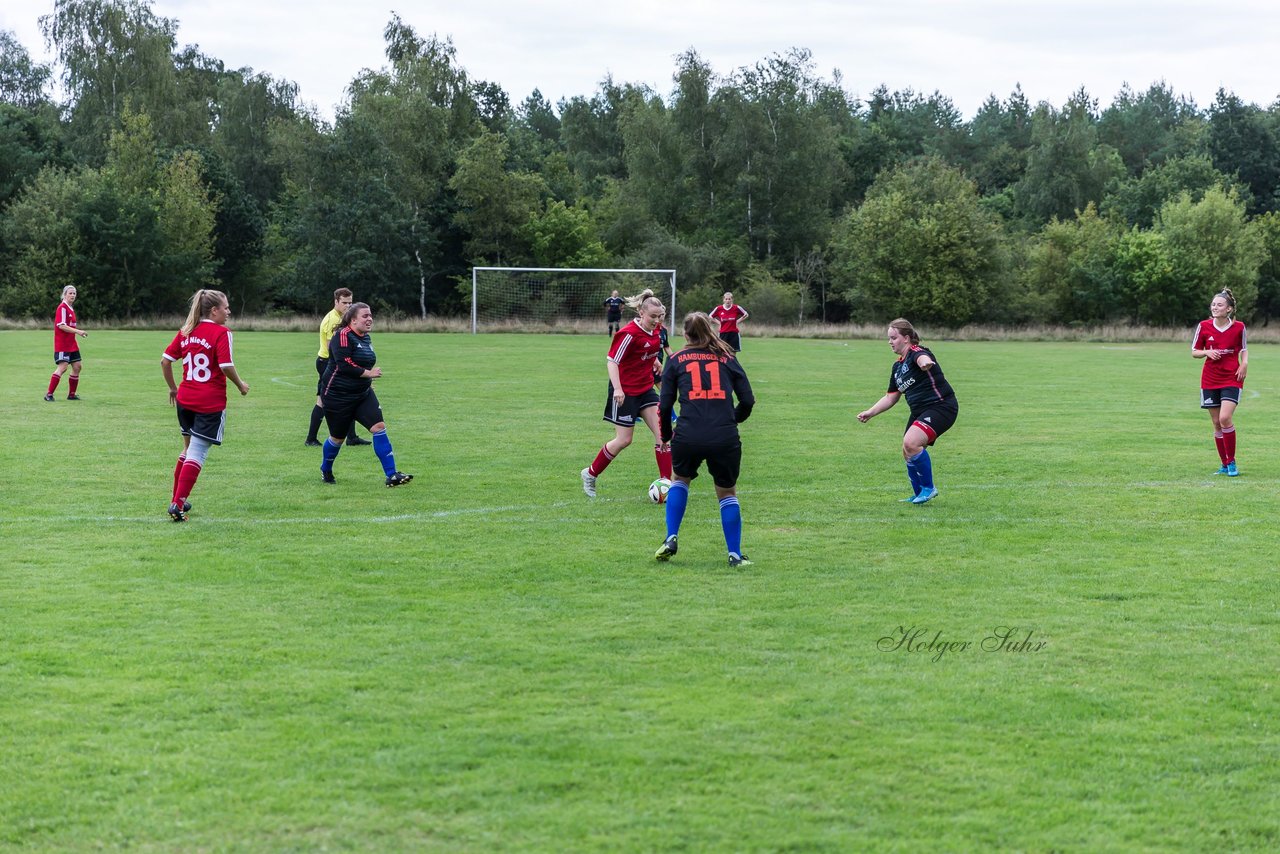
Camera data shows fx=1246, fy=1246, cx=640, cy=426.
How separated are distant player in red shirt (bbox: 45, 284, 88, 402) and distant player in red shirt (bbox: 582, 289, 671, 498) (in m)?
11.4

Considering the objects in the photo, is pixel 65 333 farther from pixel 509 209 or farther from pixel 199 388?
pixel 509 209

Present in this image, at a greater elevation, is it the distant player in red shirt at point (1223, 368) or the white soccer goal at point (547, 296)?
the white soccer goal at point (547, 296)

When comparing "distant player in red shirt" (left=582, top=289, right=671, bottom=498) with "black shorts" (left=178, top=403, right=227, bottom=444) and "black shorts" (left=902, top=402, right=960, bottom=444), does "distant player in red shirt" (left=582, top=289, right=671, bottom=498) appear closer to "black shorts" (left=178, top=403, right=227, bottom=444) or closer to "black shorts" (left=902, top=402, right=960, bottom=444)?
"black shorts" (left=902, top=402, right=960, bottom=444)

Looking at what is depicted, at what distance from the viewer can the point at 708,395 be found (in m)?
8.62

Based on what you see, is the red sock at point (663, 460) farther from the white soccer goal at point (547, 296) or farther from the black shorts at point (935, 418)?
the white soccer goal at point (547, 296)

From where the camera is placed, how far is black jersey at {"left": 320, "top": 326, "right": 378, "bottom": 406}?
12070 mm

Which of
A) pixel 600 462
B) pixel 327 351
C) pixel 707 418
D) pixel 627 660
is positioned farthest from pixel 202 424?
pixel 327 351

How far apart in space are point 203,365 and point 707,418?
4.43 m

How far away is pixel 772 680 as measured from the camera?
6016 millimetres

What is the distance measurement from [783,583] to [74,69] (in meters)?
68.2

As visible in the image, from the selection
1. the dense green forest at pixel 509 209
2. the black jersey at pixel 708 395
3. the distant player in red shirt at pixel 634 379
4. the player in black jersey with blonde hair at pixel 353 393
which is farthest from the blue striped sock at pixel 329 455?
the dense green forest at pixel 509 209

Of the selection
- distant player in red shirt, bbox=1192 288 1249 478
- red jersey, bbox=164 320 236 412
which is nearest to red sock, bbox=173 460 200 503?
red jersey, bbox=164 320 236 412

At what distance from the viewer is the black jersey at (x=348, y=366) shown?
1207 centimetres

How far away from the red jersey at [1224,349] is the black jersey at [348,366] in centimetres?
870
